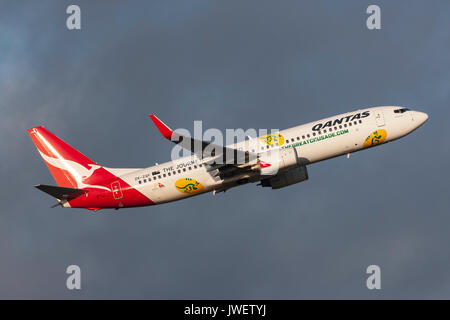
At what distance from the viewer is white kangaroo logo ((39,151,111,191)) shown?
224 feet

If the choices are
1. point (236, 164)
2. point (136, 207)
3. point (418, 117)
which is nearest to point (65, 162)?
point (136, 207)

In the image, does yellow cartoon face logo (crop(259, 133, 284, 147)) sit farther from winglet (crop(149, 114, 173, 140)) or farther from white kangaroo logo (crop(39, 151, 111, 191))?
white kangaroo logo (crop(39, 151, 111, 191))

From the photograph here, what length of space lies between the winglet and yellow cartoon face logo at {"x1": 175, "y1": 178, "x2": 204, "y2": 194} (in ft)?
30.2

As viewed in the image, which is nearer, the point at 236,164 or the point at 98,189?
the point at 236,164

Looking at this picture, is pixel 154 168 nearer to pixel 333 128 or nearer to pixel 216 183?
pixel 216 183

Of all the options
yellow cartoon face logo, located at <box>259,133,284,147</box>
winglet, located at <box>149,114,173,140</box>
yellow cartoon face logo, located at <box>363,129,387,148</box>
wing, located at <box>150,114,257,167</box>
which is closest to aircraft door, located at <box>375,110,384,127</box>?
yellow cartoon face logo, located at <box>363,129,387,148</box>

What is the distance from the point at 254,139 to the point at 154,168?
36.0ft

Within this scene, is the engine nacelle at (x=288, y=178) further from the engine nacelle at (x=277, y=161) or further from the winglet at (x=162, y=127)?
the winglet at (x=162, y=127)

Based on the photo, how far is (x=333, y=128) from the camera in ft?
207

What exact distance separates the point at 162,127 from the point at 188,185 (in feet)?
35.0

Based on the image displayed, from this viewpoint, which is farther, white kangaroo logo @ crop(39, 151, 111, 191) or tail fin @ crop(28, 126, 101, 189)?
tail fin @ crop(28, 126, 101, 189)

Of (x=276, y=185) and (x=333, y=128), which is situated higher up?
(x=333, y=128)

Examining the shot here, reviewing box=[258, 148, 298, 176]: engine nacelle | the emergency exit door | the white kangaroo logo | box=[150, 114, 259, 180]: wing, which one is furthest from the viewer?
the white kangaroo logo

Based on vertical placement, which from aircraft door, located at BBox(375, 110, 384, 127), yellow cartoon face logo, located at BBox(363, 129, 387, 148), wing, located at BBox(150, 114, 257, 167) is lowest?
wing, located at BBox(150, 114, 257, 167)
